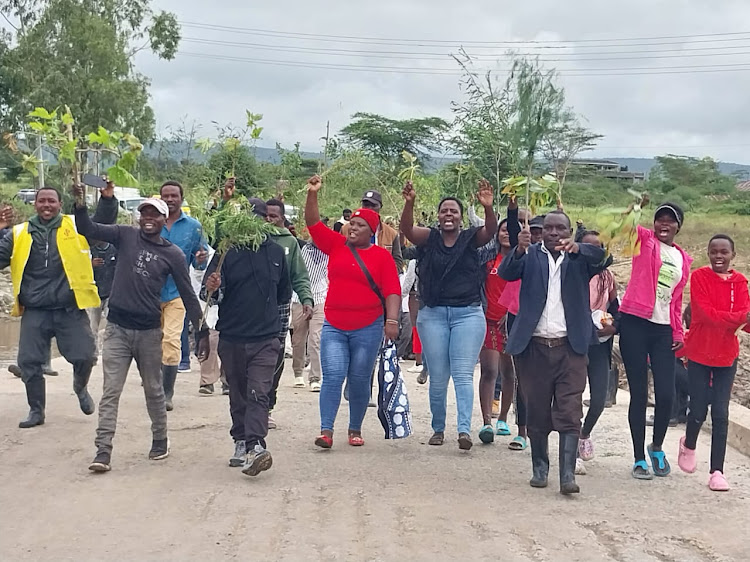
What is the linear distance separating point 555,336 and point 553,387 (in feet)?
1.20

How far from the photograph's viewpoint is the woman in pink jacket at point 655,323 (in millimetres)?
7137

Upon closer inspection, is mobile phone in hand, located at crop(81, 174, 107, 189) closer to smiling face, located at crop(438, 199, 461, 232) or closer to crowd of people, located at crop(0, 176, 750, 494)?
crowd of people, located at crop(0, 176, 750, 494)

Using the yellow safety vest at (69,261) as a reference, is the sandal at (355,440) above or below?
below

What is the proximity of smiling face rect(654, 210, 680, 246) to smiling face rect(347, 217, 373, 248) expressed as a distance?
2221 millimetres

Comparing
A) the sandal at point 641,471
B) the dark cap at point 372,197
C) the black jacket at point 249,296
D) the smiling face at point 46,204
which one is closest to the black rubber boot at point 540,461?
the sandal at point 641,471

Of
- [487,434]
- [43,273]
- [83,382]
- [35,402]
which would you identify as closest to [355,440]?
[487,434]

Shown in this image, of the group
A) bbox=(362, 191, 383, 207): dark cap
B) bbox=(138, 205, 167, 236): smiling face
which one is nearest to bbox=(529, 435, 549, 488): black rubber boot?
bbox=(138, 205, 167, 236): smiling face

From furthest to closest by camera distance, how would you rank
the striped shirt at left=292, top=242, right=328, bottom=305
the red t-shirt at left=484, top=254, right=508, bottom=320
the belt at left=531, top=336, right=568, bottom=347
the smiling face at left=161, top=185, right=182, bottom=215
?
the striped shirt at left=292, top=242, right=328, bottom=305, the smiling face at left=161, top=185, right=182, bottom=215, the red t-shirt at left=484, top=254, right=508, bottom=320, the belt at left=531, top=336, right=568, bottom=347

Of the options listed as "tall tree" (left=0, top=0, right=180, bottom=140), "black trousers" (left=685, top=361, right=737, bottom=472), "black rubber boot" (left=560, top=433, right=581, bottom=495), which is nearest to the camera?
"black rubber boot" (left=560, top=433, right=581, bottom=495)

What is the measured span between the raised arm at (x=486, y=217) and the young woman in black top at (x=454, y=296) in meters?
0.01

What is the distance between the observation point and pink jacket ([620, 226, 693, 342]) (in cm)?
711

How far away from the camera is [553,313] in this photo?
671cm

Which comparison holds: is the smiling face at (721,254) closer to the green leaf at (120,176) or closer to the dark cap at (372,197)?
the dark cap at (372,197)

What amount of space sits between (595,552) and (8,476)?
13.1ft
